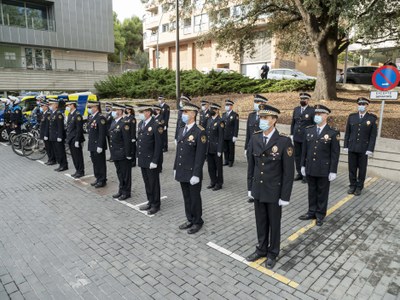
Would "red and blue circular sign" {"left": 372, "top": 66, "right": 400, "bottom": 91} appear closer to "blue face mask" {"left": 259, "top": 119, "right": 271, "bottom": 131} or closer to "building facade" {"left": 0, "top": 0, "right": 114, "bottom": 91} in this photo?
"blue face mask" {"left": 259, "top": 119, "right": 271, "bottom": 131}

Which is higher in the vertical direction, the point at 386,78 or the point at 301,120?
the point at 386,78

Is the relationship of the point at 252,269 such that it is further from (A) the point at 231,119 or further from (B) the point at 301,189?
(A) the point at 231,119

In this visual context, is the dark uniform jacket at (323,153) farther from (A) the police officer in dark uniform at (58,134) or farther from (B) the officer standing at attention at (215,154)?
(A) the police officer in dark uniform at (58,134)

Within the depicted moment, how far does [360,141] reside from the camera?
23.4ft

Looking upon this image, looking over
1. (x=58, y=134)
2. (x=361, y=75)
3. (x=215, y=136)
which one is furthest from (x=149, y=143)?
A: (x=361, y=75)

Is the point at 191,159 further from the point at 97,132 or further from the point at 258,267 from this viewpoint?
the point at 97,132

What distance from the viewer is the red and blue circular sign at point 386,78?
7965 millimetres

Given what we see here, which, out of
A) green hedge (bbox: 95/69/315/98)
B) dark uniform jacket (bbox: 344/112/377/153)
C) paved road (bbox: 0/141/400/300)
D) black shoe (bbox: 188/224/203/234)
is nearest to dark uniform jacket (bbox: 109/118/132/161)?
paved road (bbox: 0/141/400/300)

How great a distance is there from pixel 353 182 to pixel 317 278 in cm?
402

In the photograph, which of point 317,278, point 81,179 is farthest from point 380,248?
point 81,179

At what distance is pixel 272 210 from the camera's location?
4301mm

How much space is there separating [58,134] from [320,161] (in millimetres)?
7345

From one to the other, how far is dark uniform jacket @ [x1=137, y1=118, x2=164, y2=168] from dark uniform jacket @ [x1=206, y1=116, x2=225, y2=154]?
172 centimetres

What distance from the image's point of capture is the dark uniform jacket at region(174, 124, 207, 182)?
529 cm
